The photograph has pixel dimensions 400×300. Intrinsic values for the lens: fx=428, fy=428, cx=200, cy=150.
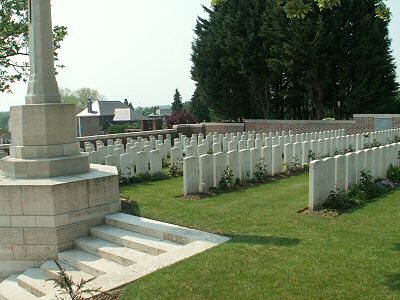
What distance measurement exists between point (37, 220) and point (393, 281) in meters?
5.05

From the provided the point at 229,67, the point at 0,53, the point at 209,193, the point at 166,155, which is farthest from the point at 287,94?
the point at 209,193

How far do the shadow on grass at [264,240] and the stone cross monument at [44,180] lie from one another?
260 centimetres

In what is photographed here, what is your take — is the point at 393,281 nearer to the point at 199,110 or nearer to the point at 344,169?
the point at 344,169

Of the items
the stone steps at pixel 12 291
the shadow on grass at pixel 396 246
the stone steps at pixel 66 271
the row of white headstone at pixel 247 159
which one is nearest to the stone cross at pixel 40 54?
the stone steps at pixel 66 271

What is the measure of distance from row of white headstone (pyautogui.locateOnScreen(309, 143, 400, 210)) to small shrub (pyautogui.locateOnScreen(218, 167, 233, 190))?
2.47 metres

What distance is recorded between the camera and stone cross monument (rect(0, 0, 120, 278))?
6.65m

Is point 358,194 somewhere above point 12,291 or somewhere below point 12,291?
above

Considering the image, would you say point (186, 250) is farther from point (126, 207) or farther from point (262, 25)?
point (262, 25)

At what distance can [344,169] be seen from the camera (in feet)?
27.9

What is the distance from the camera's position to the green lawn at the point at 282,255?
4.39m

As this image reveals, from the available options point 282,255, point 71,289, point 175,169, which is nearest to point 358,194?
point 282,255

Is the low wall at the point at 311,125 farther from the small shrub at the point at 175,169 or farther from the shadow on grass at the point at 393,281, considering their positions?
the shadow on grass at the point at 393,281

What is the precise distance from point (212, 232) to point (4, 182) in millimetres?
3479

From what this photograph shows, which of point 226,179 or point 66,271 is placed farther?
point 226,179
